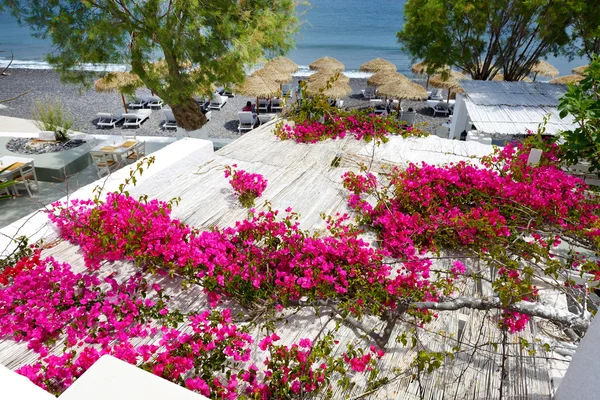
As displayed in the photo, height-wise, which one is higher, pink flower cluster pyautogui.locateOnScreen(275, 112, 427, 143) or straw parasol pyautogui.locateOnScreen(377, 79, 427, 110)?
pink flower cluster pyautogui.locateOnScreen(275, 112, 427, 143)

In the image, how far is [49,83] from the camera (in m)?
24.9

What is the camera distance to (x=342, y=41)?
51969 millimetres

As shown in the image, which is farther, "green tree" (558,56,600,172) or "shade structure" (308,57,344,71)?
"shade structure" (308,57,344,71)

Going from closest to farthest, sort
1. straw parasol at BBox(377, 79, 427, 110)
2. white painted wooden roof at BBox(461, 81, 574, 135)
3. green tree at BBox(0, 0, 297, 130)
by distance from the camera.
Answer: white painted wooden roof at BBox(461, 81, 574, 135)
green tree at BBox(0, 0, 297, 130)
straw parasol at BBox(377, 79, 427, 110)

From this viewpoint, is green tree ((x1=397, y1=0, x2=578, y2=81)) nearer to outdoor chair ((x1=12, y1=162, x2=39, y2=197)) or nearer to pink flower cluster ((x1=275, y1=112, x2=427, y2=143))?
pink flower cluster ((x1=275, y1=112, x2=427, y2=143))

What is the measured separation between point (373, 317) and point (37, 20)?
440 inches

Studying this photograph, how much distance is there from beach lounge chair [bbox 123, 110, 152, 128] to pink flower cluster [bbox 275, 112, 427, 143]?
38.5 feet

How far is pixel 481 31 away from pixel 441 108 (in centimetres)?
388

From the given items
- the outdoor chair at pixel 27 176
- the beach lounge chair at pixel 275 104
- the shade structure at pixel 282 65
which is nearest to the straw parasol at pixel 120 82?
the outdoor chair at pixel 27 176

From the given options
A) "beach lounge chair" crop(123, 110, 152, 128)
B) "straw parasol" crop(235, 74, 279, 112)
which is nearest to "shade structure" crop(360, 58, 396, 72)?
"straw parasol" crop(235, 74, 279, 112)

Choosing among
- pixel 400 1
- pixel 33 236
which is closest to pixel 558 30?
pixel 33 236

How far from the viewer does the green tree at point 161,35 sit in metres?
9.51

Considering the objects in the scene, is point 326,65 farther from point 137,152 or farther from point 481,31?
point 137,152

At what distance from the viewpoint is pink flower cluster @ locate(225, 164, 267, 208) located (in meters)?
4.63
